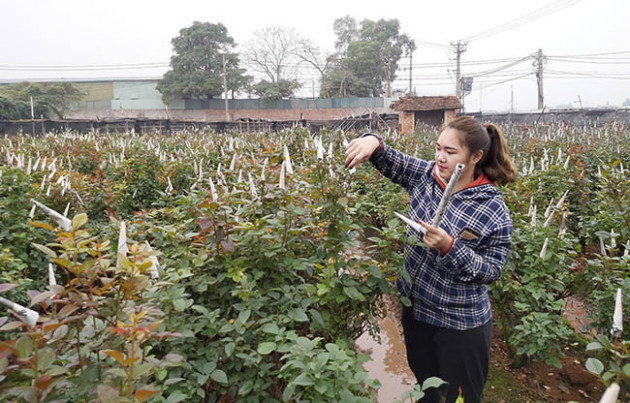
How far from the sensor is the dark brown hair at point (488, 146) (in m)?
1.68

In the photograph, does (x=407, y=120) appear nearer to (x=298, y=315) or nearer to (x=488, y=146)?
(x=488, y=146)

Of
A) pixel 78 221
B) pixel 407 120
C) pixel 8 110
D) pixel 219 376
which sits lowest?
pixel 219 376

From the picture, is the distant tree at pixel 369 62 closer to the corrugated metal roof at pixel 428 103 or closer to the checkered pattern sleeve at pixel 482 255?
the corrugated metal roof at pixel 428 103

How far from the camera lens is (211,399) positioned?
156cm

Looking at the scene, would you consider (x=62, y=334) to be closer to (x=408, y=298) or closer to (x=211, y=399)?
(x=211, y=399)

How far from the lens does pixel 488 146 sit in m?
1.74

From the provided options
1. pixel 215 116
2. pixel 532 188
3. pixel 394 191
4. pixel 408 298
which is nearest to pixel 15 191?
pixel 408 298

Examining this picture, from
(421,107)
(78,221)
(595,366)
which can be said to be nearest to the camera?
(78,221)

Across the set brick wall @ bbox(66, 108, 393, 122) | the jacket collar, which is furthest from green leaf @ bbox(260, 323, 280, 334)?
brick wall @ bbox(66, 108, 393, 122)

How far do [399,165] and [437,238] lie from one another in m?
0.69

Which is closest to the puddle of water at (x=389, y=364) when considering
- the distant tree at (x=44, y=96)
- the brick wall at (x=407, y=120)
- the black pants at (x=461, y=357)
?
the black pants at (x=461, y=357)

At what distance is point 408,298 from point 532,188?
3222 millimetres

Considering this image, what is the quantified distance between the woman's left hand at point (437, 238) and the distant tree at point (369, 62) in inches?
1487

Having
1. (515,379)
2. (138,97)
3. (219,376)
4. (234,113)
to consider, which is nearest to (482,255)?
(219,376)
